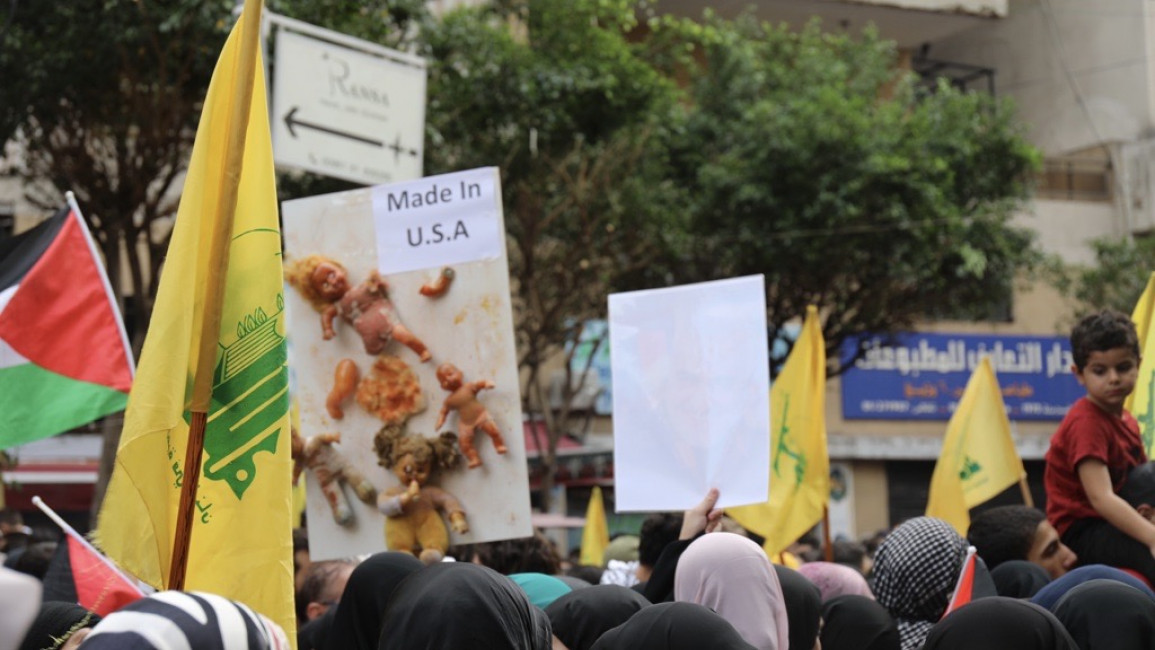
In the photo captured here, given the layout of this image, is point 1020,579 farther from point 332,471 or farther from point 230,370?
point 230,370

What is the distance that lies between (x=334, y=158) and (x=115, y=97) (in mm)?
5148

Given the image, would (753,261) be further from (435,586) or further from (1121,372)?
(435,586)

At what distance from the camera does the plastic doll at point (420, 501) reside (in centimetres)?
558

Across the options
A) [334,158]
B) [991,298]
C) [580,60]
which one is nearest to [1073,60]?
[991,298]

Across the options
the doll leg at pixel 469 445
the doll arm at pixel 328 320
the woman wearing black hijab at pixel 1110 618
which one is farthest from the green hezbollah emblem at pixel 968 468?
the woman wearing black hijab at pixel 1110 618

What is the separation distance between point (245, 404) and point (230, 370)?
90 mm

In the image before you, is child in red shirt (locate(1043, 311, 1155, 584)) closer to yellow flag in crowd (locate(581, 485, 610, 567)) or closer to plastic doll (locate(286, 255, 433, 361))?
plastic doll (locate(286, 255, 433, 361))

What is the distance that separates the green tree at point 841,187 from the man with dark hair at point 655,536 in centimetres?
1277

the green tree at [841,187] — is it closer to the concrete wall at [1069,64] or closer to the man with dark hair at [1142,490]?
the concrete wall at [1069,64]

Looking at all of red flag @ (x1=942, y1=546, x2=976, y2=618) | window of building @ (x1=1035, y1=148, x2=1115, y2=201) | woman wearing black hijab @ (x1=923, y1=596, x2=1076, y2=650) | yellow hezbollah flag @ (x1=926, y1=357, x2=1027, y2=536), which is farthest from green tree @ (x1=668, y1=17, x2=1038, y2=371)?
woman wearing black hijab @ (x1=923, y1=596, x2=1076, y2=650)

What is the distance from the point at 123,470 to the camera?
3.69 meters

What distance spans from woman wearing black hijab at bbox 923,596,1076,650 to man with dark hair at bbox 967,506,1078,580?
1.58 metres

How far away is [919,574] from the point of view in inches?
180

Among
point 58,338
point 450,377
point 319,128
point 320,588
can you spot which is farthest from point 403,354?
point 319,128
